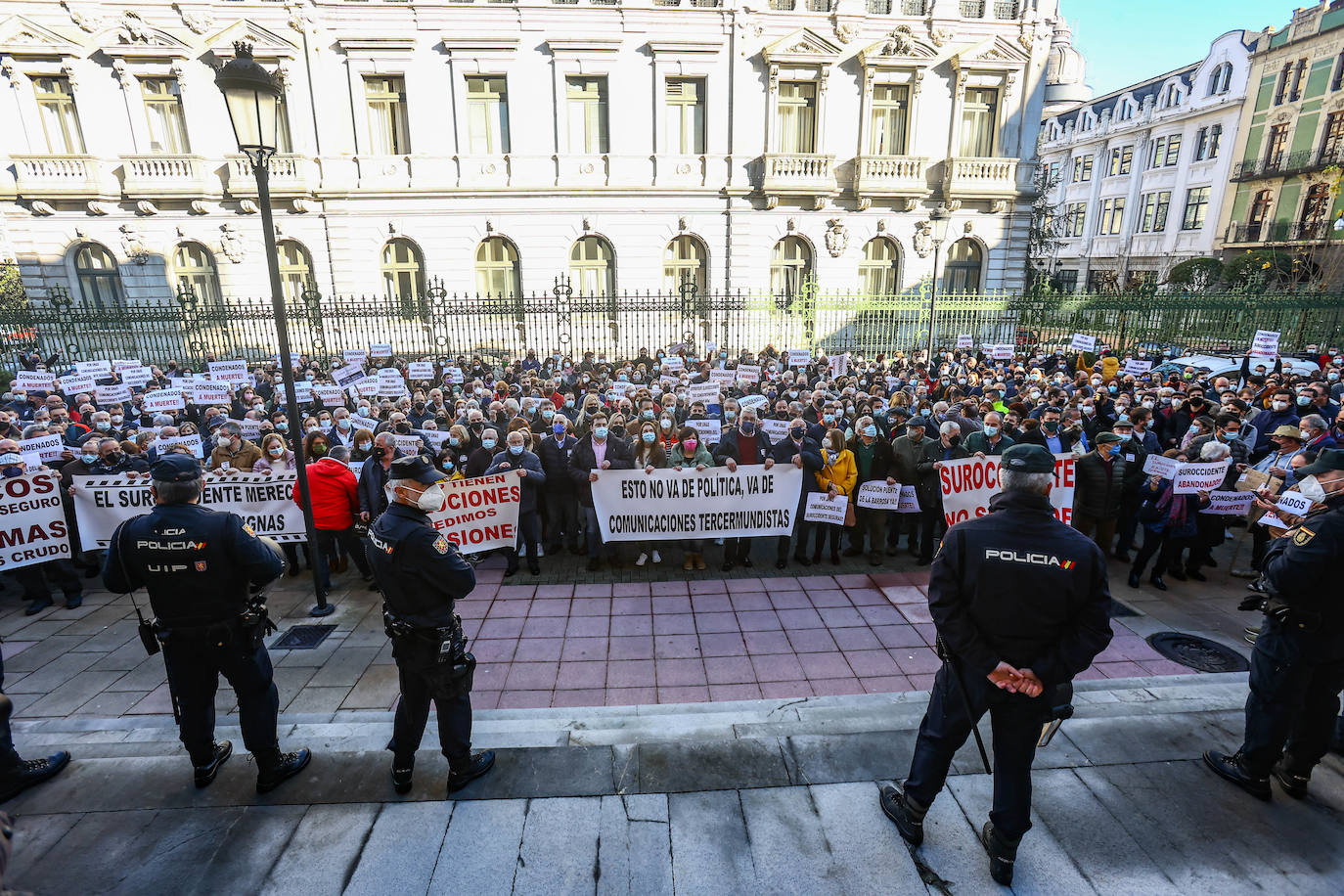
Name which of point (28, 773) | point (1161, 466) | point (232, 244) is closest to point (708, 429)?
point (1161, 466)

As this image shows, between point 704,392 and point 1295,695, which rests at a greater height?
point 704,392

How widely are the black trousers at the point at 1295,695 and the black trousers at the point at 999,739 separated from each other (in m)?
1.83

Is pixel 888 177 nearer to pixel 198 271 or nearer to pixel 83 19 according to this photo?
pixel 198 271

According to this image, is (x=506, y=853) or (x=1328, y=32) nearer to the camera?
(x=506, y=853)

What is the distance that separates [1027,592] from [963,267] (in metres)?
26.4

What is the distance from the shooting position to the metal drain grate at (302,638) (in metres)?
6.04

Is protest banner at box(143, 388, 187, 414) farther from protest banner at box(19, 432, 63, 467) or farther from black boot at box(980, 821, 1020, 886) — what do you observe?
black boot at box(980, 821, 1020, 886)

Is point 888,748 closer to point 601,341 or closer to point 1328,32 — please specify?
point 601,341

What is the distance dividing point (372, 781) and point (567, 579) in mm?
3590

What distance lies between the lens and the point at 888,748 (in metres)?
4.34

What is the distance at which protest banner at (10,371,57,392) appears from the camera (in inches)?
485

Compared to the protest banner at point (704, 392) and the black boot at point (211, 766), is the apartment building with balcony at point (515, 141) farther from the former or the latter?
the black boot at point (211, 766)

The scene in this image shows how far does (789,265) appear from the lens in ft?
81.6

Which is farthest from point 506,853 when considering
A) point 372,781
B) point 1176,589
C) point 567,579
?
point 1176,589
